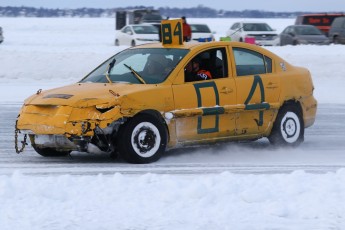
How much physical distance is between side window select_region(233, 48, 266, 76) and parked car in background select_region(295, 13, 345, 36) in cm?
3795

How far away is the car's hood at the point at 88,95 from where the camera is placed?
9984 millimetres

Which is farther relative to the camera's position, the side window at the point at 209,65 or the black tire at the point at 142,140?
the side window at the point at 209,65

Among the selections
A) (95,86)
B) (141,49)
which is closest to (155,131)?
(95,86)

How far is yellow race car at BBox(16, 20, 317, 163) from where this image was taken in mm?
10016

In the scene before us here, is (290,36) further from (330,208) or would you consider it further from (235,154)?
(330,208)

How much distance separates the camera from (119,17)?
6944cm

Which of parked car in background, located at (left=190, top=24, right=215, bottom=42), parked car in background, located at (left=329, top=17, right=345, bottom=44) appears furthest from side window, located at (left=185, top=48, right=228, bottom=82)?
parked car in background, located at (left=190, top=24, right=215, bottom=42)

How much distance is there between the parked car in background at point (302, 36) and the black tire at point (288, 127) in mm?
28971

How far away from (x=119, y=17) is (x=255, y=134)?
58.6 meters

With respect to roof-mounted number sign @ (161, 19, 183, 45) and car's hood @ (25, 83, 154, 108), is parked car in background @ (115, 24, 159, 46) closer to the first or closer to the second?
roof-mounted number sign @ (161, 19, 183, 45)

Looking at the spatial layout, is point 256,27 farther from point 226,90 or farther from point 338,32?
point 226,90

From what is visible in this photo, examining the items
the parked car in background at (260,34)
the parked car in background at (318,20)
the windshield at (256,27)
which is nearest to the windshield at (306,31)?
the parked car in background at (260,34)

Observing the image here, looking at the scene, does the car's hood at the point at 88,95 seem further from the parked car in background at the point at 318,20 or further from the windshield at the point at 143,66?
the parked car in background at the point at 318,20

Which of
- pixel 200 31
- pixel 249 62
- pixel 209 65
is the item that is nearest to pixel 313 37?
pixel 200 31
